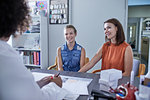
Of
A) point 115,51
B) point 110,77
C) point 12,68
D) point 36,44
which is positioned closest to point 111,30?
point 115,51

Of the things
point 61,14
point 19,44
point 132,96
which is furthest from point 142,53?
point 132,96

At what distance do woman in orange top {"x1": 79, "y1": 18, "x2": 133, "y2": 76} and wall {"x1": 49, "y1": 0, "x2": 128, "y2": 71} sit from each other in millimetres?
1118

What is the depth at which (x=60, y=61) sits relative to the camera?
2133mm

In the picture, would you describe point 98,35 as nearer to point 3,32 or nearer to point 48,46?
point 48,46

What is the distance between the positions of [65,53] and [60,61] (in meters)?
0.15

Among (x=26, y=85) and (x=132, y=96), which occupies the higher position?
(x=26, y=85)

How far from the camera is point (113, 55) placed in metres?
1.87

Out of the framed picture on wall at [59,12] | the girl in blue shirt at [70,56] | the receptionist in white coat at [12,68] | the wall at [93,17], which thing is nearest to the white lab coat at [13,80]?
the receptionist in white coat at [12,68]

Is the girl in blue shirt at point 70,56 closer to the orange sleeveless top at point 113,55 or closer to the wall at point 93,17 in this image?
the orange sleeveless top at point 113,55

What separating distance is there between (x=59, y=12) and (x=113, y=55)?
1917mm

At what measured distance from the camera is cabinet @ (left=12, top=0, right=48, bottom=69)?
3.16m

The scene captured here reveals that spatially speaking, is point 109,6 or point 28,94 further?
point 109,6

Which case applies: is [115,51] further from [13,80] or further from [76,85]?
[13,80]

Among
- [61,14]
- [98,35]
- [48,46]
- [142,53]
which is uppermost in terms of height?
[61,14]
